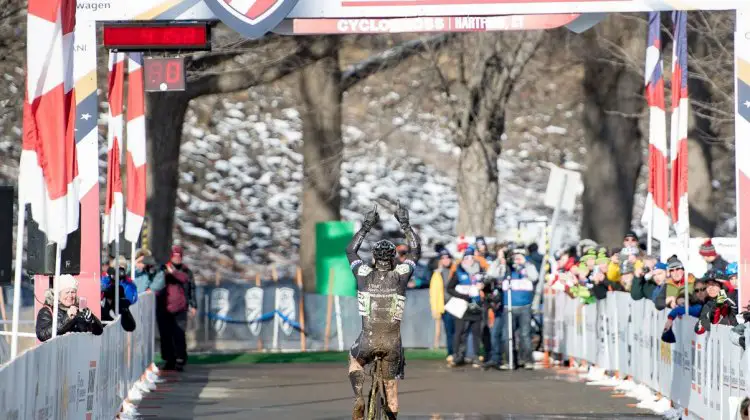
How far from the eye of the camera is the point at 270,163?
60.1 metres

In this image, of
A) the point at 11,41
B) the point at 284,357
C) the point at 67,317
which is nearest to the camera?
the point at 67,317

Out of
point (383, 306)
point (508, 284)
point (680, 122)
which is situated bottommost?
point (383, 306)

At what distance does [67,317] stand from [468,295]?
463 inches

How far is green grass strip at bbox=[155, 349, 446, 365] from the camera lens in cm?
2983

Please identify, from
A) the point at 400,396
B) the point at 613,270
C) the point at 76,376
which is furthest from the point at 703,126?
the point at 76,376

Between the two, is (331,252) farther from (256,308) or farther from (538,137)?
(538,137)

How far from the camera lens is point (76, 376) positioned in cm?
1424

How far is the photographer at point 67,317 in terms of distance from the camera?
15922mm

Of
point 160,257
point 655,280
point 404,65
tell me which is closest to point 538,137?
point 404,65

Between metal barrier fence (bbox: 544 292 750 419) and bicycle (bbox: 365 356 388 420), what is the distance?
296 cm

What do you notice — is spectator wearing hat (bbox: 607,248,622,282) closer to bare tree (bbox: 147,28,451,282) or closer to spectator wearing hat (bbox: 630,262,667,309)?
spectator wearing hat (bbox: 630,262,667,309)

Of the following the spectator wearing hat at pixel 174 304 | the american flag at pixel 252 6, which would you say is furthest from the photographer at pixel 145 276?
the american flag at pixel 252 6

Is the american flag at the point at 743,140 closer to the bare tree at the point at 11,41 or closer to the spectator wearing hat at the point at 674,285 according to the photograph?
the spectator wearing hat at the point at 674,285

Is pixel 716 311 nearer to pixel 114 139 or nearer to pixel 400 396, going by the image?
pixel 400 396
